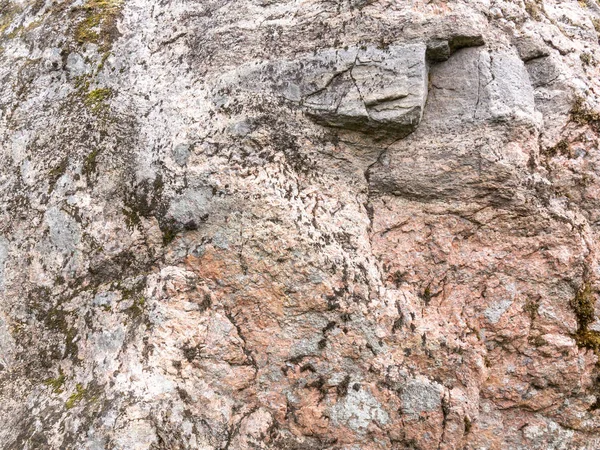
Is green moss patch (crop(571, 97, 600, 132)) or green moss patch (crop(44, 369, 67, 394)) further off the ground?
green moss patch (crop(571, 97, 600, 132))

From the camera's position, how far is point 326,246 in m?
3.44

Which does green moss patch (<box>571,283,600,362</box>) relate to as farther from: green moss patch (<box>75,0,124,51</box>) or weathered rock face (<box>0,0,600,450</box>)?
green moss patch (<box>75,0,124,51</box>)

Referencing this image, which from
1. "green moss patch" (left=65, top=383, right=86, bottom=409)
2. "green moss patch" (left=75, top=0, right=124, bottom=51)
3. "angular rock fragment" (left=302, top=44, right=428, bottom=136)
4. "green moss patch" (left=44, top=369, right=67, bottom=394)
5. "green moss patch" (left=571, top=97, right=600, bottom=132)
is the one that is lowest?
"green moss patch" (left=44, top=369, right=67, bottom=394)

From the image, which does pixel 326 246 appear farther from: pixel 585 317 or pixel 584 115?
→ pixel 584 115

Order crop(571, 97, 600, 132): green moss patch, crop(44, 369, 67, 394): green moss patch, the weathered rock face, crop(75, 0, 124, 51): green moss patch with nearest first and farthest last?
the weathered rock face → crop(44, 369, 67, 394): green moss patch → crop(571, 97, 600, 132): green moss patch → crop(75, 0, 124, 51): green moss patch

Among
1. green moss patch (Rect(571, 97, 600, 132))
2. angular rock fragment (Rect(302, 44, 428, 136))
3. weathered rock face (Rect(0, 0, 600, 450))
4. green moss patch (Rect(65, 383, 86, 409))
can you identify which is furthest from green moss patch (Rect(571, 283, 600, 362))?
green moss patch (Rect(65, 383, 86, 409))

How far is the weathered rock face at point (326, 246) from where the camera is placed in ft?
10.7

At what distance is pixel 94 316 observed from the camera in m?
3.55

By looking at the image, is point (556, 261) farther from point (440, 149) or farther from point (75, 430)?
point (75, 430)

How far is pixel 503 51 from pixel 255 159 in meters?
1.86

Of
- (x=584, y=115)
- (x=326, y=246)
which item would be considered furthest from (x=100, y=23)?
(x=584, y=115)

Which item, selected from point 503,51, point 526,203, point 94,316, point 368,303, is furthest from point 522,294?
point 94,316

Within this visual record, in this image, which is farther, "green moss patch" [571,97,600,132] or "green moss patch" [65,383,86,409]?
"green moss patch" [571,97,600,132]

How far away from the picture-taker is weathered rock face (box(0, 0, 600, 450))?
3.25m
